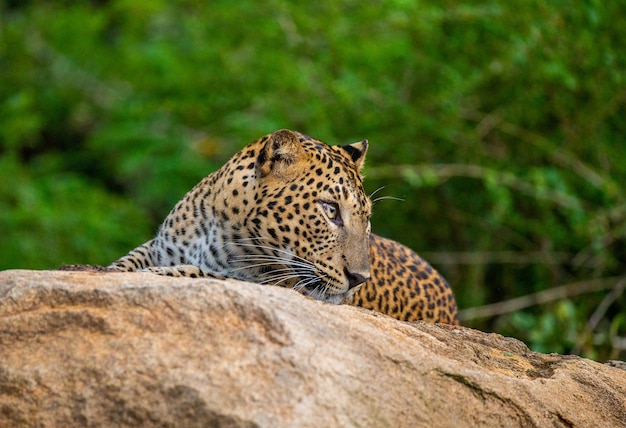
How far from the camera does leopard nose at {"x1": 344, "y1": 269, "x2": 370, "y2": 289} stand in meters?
7.38

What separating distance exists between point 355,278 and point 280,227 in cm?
A: 72

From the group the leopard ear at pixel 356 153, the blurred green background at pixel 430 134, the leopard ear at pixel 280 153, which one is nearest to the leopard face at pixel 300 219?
the leopard ear at pixel 280 153

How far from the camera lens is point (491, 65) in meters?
14.8

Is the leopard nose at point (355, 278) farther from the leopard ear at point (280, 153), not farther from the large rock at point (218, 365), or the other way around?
the large rock at point (218, 365)

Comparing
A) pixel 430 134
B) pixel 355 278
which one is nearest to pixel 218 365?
pixel 355 278

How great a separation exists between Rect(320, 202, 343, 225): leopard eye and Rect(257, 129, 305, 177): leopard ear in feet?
1.41

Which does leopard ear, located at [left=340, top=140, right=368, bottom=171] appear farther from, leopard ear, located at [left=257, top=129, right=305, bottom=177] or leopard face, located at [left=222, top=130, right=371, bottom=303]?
leopard ear, located at [left=257, top=129, right=305, bottom=177]

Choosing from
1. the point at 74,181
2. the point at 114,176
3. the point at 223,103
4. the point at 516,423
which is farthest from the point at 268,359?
the point at 114,176

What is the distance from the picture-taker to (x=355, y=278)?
24.3 feet

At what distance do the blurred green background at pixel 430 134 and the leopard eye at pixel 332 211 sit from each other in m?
4.62

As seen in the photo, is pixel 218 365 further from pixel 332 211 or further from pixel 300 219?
pixel 332 211

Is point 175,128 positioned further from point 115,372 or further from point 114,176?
point 115,372

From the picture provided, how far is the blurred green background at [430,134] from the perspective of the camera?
13898 mm

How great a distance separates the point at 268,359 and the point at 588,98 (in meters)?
10.9
